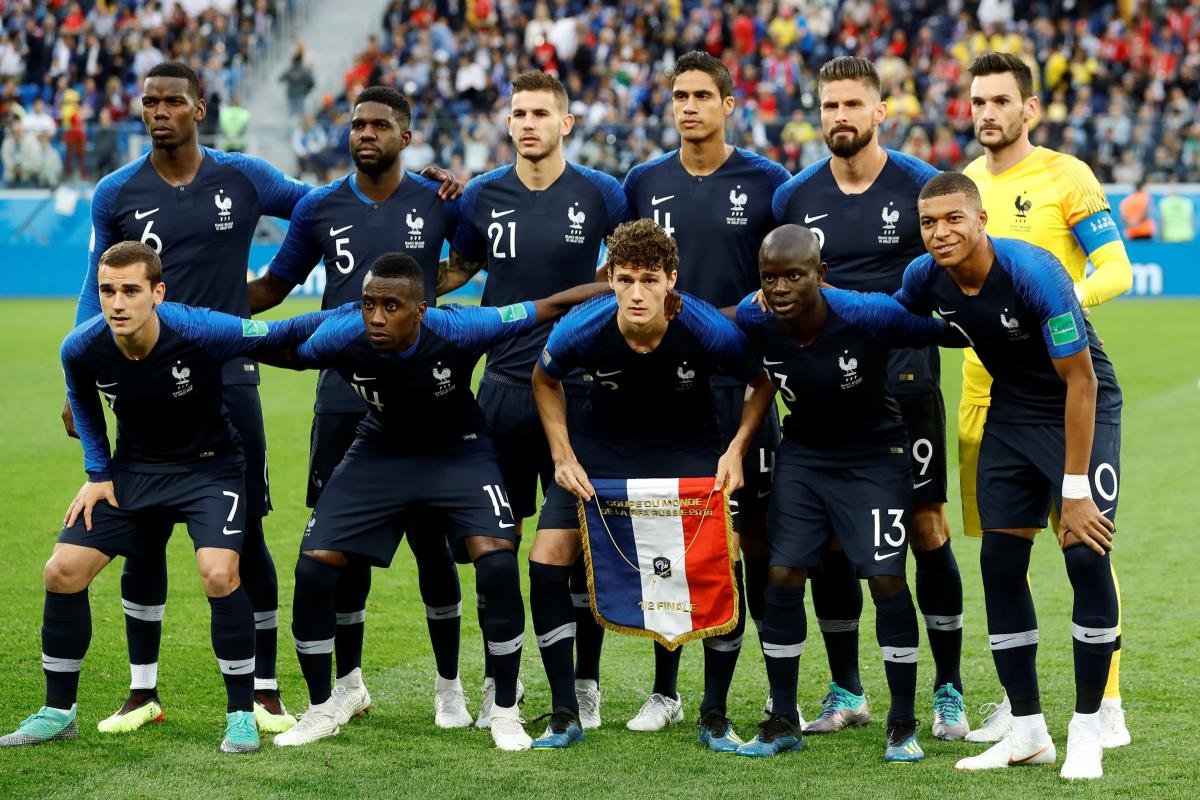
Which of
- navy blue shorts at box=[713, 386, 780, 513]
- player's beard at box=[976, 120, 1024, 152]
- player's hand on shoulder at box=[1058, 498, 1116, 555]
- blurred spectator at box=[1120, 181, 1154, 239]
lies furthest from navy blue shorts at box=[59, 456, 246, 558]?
blurred spectator at box=[1120, 181, 1154, 239]

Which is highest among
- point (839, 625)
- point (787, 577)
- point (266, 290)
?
point (266, 290)

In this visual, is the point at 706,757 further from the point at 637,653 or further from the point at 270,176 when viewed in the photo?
the point at 270,176

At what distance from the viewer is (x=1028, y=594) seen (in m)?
5.94

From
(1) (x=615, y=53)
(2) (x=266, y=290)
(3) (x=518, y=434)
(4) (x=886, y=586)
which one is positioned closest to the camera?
(4) (x=886, y=586)

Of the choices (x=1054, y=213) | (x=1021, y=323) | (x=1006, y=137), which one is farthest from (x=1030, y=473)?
(x=1006, y=137)

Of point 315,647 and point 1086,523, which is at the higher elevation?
point 1086,523

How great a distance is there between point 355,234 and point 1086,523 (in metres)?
3.35

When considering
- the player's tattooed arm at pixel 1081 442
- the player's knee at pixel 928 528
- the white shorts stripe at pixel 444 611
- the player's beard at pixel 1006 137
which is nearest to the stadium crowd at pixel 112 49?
the white shorts stripe at pixel 444 611

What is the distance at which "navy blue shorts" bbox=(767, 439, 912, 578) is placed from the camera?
19.7 ft

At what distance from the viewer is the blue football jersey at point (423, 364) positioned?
6.28 meters

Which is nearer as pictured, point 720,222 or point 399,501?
point 399,501

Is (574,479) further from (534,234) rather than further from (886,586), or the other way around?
(886,586)

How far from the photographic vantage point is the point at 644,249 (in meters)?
6.02

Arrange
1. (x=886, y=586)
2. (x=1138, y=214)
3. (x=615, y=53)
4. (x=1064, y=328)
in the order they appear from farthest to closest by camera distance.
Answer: (x=615, y=53), (x=1138, y=214), (x=886, y=586), (x=1064, y=328)
